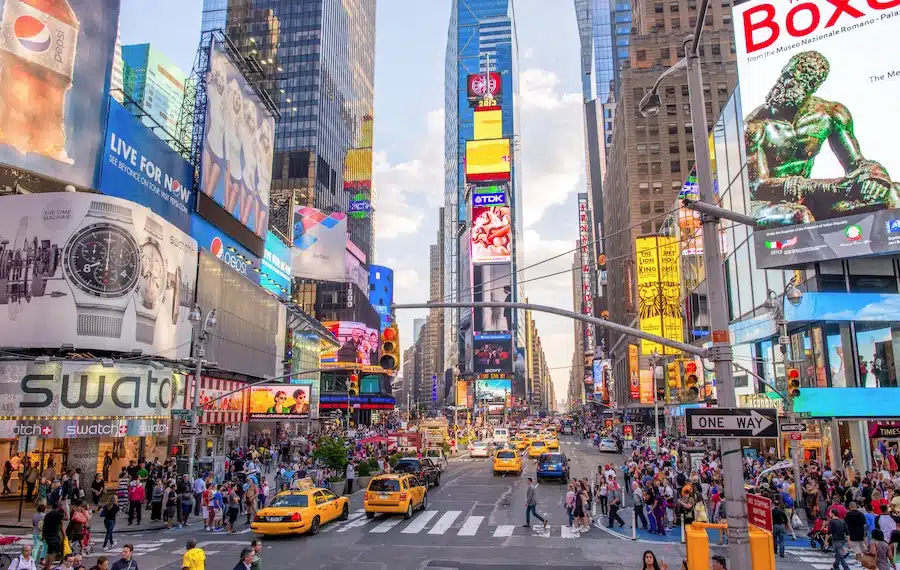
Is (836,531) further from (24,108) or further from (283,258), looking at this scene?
(283,258)

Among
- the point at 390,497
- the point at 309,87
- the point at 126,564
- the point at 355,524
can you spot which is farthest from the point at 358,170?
the point at 126,564

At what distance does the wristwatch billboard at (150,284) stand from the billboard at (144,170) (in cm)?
547

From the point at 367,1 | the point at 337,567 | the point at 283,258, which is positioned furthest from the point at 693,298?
the point at 367,1

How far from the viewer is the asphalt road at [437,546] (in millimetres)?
15938

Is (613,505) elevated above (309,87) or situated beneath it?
situated beneath

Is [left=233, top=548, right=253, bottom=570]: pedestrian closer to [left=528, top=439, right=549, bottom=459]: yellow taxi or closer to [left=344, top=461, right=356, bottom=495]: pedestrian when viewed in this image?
[left=344, top=461, right=356, bottom=495]: pedestrian

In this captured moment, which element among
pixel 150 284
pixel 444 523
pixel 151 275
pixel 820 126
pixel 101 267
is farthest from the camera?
pixel 820 126

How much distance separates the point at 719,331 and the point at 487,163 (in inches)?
5554

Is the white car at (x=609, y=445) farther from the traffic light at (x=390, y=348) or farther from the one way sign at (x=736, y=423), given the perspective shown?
the one way sign at (x=736, y=423)

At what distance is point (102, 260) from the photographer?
3088 centimetres

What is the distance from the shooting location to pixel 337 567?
50.6ft

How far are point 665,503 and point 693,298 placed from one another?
41.4 metres

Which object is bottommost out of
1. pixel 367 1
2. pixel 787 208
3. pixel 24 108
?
pixel 787 208

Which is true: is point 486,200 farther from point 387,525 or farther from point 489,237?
point 387,525
